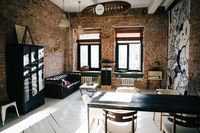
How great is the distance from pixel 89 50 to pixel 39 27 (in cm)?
288

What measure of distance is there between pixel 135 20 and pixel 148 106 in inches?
219

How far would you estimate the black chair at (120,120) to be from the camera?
222cm

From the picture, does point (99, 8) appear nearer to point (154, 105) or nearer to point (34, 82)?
point (154, 105)

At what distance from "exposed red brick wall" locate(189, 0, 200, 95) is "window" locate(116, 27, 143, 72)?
11.4 ft

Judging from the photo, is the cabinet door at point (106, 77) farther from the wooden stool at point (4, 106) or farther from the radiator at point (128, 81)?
the wooden stool at point (4, 106)

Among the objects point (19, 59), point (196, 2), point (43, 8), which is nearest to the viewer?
point (196, 2)

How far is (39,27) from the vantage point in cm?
570

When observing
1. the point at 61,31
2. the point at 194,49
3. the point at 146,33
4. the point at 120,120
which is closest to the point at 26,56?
the point at 120,120

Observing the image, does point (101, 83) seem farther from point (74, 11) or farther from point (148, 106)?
point (148, 106)

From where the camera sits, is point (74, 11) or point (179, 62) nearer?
point (179, 62)

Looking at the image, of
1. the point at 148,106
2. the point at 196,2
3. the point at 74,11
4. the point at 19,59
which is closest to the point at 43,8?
the point at 74,11

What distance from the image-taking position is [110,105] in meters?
2.52

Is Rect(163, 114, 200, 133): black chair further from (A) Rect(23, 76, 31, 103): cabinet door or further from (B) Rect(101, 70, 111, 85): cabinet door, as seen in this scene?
(B) Rect(101, 70, 111, 85): cabinet door

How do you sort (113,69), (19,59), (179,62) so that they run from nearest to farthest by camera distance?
(19,59), (179,62), (113,69)
